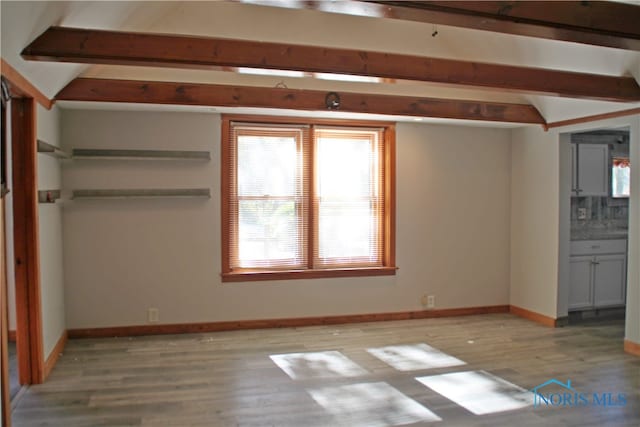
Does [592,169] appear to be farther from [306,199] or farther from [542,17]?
[542,17]

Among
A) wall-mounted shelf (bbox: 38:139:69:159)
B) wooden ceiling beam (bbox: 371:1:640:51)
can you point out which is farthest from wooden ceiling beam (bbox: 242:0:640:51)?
wall-mounted shelf (bbox: 38:139:69:159)

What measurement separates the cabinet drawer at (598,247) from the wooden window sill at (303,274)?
76.7 inches

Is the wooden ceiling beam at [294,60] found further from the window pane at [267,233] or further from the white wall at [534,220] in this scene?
the window pane at [267,233]

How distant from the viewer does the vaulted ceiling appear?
2.57 m

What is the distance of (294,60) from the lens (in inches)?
127

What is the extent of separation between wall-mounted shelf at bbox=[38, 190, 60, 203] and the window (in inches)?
59.3

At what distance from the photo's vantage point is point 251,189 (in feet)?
16.8

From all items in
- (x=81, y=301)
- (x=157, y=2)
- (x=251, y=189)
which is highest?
(x=157, y=2)

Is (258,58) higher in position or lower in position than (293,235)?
higher

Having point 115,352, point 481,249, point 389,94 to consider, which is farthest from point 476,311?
point 115,352

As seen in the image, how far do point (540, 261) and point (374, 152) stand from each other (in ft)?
7.09

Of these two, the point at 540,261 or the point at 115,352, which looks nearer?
the point at 115,352

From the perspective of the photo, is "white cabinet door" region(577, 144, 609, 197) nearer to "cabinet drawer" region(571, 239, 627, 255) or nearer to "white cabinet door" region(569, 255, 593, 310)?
"cabinet drawer" region(571, 239, 627, 255)

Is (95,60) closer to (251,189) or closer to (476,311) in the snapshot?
(251,189)
